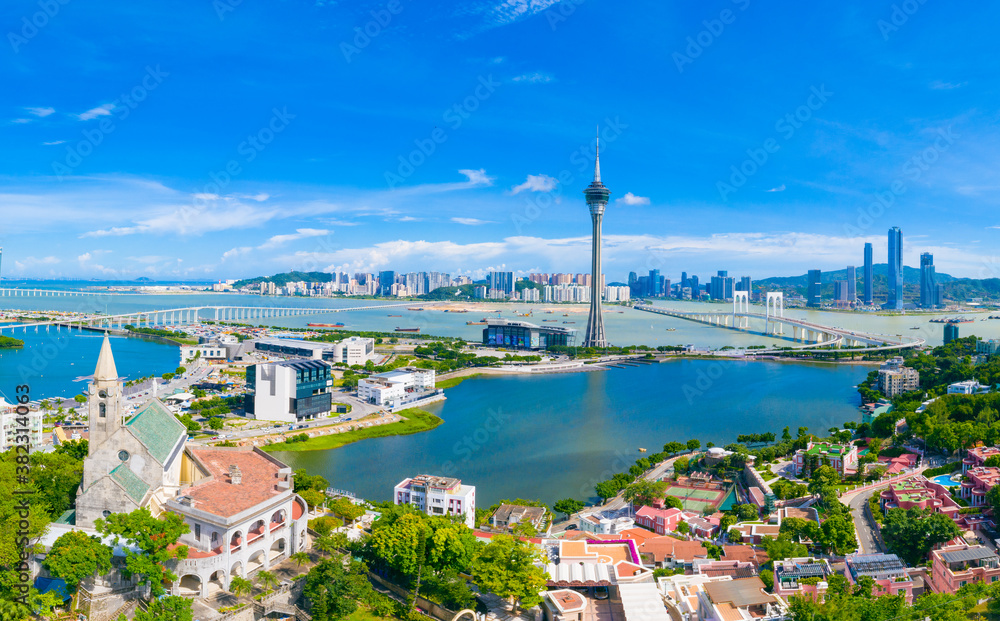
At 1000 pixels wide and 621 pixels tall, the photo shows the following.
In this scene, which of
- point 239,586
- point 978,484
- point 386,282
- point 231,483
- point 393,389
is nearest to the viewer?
point 239,586

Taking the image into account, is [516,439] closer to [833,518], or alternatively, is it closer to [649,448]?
[649,448]

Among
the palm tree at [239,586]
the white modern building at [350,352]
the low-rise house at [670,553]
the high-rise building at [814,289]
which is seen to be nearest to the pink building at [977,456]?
the low-rise house at [670,553]

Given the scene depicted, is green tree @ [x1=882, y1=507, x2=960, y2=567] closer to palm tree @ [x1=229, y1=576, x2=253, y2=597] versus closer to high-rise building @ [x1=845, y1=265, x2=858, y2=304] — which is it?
palm tree @ [x1=229, y1=576, x2=253, y2=597]

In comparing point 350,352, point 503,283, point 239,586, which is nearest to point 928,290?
point 503,283

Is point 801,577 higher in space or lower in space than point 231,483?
lower

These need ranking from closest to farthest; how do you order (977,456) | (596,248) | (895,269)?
1. (977,456)
2. (596,248)
3. (895,269)

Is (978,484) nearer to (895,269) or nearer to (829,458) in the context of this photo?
(829,458)

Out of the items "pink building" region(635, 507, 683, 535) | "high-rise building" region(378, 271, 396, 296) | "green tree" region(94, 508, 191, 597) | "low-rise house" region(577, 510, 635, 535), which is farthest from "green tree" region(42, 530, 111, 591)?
"high-rise building" region(378, 271, 396, 296)
